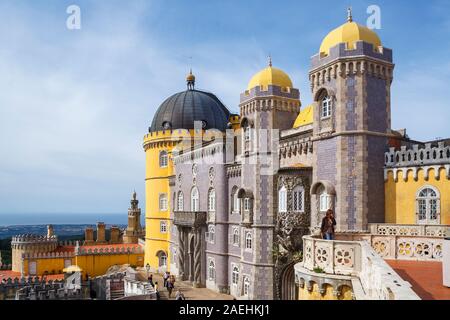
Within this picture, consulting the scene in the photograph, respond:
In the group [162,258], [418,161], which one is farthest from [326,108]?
[162,258]

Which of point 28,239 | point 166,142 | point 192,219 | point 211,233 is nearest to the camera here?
point 211,233

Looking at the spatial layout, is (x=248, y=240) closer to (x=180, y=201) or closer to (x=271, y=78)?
(x=271, y=78)

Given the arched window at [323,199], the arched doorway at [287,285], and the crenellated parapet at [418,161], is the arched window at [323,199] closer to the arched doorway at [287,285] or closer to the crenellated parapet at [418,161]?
the crenellated parapet at [418,161]

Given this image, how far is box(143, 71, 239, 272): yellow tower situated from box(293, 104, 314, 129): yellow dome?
1622cm

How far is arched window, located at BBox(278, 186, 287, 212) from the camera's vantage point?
25359mm

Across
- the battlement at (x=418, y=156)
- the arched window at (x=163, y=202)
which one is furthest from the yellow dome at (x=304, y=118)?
the arched window at (x=163, y=202)

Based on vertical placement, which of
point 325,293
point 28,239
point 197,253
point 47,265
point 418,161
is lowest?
point 47,265

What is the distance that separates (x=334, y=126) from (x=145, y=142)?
30.0 meters

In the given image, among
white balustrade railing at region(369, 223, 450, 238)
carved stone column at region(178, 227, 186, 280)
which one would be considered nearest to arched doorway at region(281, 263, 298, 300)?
white balustrade railing at region(369, 223, 450, 238)

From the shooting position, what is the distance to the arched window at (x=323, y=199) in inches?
810

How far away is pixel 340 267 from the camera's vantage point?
11914 mm

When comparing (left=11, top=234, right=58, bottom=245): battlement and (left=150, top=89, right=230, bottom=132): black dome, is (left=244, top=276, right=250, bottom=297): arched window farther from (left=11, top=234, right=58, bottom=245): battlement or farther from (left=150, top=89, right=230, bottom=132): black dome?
(left=11, top=234, right=58, bottom=245): battlement

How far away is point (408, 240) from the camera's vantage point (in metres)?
13.8

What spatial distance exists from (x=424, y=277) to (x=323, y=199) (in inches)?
398
